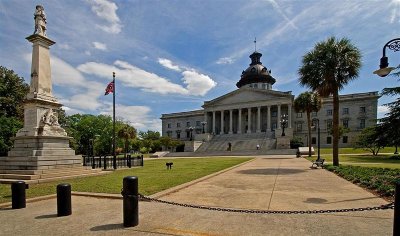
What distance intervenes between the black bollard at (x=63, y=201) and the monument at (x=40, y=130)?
8.73 m

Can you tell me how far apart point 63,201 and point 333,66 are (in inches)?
796

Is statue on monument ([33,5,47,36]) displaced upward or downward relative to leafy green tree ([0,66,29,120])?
upward

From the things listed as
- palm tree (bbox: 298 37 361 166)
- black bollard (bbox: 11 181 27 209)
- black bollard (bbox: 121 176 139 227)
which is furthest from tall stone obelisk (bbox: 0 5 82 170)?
palm tree (bbox: 298 37 361 166)

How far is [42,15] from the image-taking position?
16.5m

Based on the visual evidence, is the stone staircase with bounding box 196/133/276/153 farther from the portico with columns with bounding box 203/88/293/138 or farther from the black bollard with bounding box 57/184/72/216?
the black bollard with bounding box 57/184/72/216

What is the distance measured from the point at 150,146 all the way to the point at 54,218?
6965cm

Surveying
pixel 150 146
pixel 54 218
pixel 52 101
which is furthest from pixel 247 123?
pixel 54 218

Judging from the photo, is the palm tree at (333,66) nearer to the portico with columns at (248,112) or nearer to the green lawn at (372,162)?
the green lawn at (372,162)

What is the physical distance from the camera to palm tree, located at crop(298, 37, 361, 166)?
768 inches

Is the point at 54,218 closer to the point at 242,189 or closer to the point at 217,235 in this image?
the point at 217,235

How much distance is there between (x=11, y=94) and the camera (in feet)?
112

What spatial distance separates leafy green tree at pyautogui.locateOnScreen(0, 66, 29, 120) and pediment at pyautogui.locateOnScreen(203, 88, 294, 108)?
2175 inches

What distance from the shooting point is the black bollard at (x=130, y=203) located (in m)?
5.52

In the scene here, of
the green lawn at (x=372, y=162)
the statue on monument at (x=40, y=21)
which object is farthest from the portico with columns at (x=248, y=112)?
the statue on monument at (x=40, y=21)
